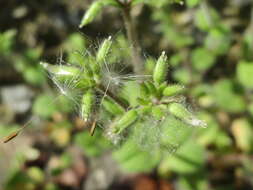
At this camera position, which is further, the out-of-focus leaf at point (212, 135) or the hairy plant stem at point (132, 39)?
the out-of-focus leaf at point (212, 135)

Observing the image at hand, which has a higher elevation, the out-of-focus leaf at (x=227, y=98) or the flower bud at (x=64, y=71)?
the flower bud at (x=64, y=71)

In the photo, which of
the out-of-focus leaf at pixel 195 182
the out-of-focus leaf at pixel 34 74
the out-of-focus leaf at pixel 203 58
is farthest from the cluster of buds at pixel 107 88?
the out-of-focus leaf at pixel 34 74

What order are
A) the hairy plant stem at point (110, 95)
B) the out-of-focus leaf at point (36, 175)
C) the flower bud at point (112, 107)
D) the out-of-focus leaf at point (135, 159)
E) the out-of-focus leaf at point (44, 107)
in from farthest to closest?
the out-of-focus leaf at point (36, 175) < the out-of-focus leaf at point (44, 107) < the out-of-focus leaf at point (135, 159) < the flower bud at point (112, 107) < the hairy plant stem at point (110, 95)

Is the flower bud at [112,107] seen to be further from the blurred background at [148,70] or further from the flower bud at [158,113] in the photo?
the blurred background at [148,70]

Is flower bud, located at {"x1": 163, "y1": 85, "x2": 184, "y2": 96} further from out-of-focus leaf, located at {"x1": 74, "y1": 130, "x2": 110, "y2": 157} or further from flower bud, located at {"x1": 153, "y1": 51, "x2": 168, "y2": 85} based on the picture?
out-of-focus leaf, located at {"x1": 74, "y1": 130, "x2": 110, "y2": 157}

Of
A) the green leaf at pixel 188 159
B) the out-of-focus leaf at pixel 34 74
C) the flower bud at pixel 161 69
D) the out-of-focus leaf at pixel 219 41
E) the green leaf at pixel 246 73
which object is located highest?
the flower bud at pixel 161 69

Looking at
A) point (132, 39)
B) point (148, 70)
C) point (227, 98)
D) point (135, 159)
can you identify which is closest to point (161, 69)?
point (132, 39)


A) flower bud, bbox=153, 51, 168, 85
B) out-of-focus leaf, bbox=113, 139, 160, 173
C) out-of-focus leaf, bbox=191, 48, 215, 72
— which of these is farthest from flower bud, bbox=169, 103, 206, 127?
out-of-focus leaf, bbox=191, 48, 215, 72
